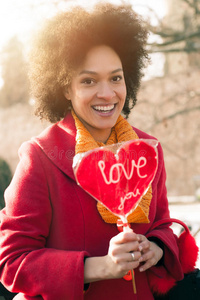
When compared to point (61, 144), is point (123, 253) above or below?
below

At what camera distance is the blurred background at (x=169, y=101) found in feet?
21.7

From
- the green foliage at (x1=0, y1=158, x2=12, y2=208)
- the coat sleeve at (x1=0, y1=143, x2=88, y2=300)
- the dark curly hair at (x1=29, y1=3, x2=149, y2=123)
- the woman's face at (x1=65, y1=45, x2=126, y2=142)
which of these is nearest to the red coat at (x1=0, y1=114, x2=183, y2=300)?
the coat sleeve at (x1=0, y1=143, x2=88, y2=300)

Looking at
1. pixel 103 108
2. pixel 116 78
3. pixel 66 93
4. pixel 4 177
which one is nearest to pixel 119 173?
pixel 103 108

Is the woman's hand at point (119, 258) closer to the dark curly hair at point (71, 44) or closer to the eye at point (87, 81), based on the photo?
the eye at point (87, 81)

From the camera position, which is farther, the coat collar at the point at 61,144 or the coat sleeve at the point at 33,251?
the coat collar at the point at 61,144

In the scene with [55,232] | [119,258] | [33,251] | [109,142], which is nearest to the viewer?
[119,258]

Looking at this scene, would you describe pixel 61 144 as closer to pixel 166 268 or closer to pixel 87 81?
pixel 87 81

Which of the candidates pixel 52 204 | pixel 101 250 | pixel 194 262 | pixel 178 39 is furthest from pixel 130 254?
pixel 178 39

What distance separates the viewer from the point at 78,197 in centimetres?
158


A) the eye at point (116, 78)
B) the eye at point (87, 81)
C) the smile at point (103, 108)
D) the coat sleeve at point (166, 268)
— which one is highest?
the eye at point (116, 78)

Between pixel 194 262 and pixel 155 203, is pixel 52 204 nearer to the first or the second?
pixel 155 203

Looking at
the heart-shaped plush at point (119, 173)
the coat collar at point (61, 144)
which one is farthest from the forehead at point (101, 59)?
the heart-shaped plush at point (119, 173)

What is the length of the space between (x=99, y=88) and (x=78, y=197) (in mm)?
433

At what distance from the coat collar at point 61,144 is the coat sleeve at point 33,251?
83 millimetres
